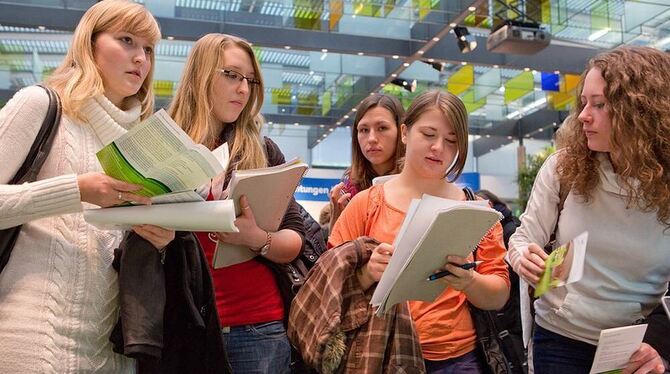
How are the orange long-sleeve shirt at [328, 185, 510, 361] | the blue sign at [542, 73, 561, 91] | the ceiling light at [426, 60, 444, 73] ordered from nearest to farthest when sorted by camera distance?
1. the orange long-sleeve shirt at [328, 185, 510, 361]
2. the ceiling light at [426, 60, 444, 73]
3. the blue sign at [542, 73, 561, 91]

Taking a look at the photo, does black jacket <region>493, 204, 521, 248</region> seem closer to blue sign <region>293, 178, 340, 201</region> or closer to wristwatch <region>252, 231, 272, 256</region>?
wristwatch <region>252, 231, 272, 256</region>

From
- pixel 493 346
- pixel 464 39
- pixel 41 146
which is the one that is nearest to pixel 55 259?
pixel 41 146

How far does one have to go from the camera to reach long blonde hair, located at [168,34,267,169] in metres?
2.13

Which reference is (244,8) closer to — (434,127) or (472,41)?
(472,41)

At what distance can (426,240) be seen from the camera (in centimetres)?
160

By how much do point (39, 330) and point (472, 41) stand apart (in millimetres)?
8286

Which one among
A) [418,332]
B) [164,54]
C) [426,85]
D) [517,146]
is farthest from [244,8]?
[517,146]

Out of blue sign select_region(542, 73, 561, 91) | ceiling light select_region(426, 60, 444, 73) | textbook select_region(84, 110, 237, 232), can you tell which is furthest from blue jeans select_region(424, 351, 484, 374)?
blue sign select_region(542, 73, 561, 91)

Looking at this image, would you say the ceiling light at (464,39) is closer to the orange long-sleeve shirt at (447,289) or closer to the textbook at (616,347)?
the orange long-sleeve shirt at (447,289)

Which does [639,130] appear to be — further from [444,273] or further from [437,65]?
[437,65]

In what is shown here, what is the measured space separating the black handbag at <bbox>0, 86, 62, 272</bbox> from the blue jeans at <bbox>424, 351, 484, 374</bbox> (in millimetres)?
1215

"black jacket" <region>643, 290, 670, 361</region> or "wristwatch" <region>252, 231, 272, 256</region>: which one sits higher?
"wristwatch" <region>252, 231, 272, 256</region>

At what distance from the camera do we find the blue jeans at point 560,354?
6.42ft

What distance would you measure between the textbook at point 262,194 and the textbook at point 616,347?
3.24ft
